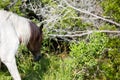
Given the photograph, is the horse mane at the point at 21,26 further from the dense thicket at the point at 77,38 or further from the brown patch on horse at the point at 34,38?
the dense thicket at the point at 77,38

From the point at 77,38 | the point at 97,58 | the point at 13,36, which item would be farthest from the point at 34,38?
the point at 77,38

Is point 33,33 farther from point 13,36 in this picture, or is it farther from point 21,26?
point 13,36

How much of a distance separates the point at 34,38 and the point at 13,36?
451 mm

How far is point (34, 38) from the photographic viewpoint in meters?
5.61

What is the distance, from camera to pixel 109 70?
18.6 feet

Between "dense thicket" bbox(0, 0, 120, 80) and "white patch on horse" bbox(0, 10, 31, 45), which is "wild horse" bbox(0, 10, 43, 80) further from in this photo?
"dense thicket" bbox(0, 0, 120, 80)

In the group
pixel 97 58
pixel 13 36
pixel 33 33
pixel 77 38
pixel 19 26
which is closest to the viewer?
pixel 13 36

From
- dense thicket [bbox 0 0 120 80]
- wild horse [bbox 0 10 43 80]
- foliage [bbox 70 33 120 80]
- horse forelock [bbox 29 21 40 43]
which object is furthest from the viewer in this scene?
dense thicket [bbox 0 0 120 80]

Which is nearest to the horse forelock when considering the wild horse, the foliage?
the wild horse

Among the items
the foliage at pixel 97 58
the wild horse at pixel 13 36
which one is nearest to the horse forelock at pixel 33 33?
the wild horse at pixel 13 36

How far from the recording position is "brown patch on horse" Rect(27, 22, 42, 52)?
5.55 metres

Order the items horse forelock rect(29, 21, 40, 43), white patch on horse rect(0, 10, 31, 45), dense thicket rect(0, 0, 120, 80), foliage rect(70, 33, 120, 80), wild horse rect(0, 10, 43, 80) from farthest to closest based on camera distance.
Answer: dense thicket rect(0, 0, 120, 80), foliage rect(70, 33, 120, 80), horse forelock rect(29, 21, 40, 43), white patch on horse rect(0, 10, 31, 45), wild horse rect(0, 10, 43, 80)

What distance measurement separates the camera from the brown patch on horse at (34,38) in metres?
5.55

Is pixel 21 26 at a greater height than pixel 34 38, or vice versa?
pixel 21 26
